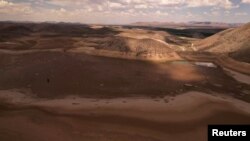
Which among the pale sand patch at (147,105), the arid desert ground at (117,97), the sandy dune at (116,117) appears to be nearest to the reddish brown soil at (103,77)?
the arid desert ground at (117,97)

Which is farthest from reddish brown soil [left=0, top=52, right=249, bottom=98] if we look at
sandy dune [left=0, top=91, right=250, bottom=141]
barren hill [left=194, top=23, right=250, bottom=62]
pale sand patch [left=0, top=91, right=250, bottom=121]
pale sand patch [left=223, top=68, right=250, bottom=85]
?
barren hill [left=194, top=23, right=250, bottom=62]

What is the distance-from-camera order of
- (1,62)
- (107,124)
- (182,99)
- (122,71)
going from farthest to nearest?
(1,62) → (122,71) → (182,99) → (107,124)

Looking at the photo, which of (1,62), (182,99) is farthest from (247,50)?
(1,62)

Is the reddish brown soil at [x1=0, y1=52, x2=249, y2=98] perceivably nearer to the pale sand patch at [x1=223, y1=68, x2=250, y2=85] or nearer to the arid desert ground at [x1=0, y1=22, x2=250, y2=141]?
the arid desert ground at [x1=0, y1=22, x2=250, y2=141]

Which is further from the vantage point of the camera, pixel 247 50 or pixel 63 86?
pixel 247 50

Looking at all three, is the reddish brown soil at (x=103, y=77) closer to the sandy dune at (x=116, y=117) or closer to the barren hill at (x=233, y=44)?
the sandy dune at (x=116, y=117)

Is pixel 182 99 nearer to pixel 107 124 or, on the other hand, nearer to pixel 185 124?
pixel 185 124

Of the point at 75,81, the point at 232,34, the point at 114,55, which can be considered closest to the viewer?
the point at 75,81
